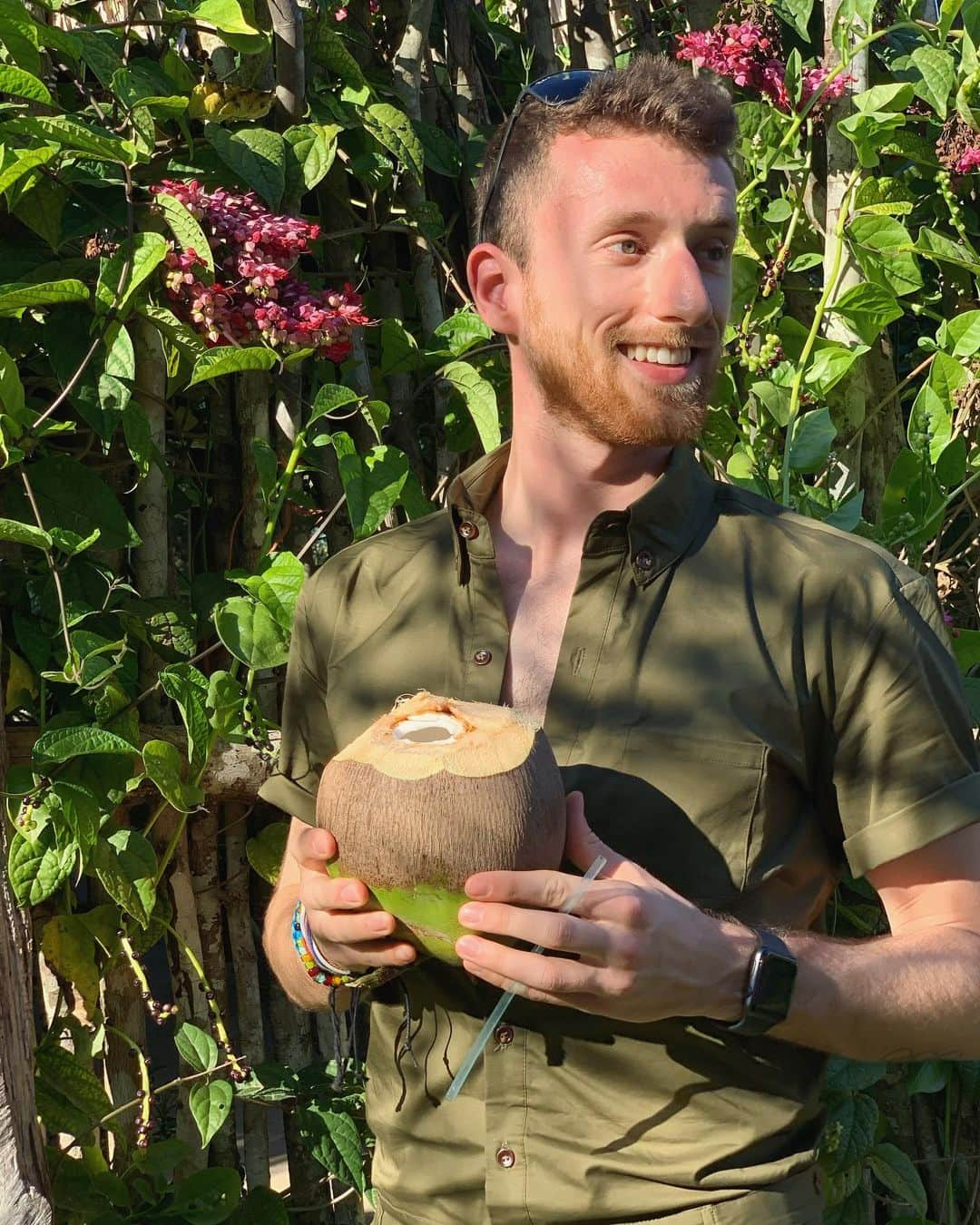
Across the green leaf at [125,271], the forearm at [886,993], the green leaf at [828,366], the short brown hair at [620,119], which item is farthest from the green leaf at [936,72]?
the forearm at [886,993]

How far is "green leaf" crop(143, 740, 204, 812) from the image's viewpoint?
1986 mm

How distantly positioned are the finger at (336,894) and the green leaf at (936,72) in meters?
1.96

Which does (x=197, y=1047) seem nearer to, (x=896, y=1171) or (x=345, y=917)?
(x=345, y=917)

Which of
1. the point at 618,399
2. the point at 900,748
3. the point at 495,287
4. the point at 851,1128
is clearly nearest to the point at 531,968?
the point at 900,748

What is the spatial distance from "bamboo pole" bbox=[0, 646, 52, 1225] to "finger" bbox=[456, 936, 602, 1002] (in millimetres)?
677

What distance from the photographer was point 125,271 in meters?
2.00

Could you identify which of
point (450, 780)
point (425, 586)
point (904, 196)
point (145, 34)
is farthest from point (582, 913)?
point (904, 196)

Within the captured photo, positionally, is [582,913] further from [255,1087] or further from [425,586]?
[255,1087]

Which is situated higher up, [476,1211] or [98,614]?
[98,614]

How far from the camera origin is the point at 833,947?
1.35m

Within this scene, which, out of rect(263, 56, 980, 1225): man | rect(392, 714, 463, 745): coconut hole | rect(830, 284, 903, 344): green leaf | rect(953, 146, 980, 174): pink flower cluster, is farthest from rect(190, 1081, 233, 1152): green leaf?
rect(953, 146, 980, 174): pink flower cluster

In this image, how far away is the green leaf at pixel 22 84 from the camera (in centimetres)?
190

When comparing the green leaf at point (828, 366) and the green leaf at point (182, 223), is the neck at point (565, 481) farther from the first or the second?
the green leaf at point (828, 366)

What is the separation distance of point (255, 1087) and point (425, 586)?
3.19 ft
